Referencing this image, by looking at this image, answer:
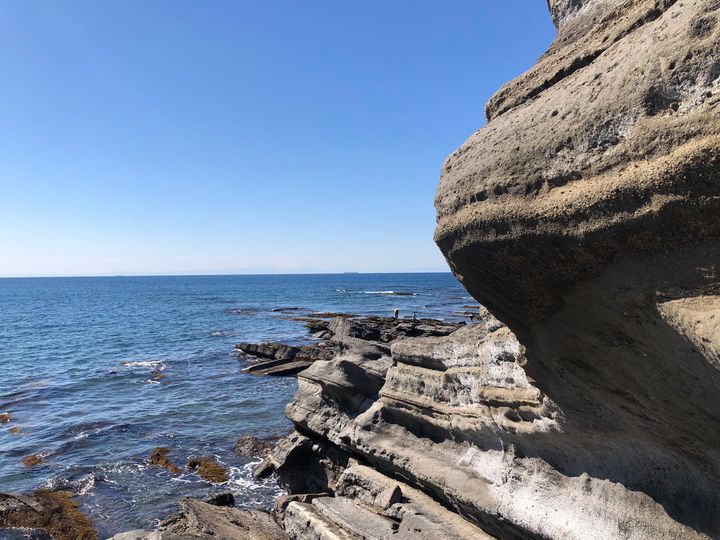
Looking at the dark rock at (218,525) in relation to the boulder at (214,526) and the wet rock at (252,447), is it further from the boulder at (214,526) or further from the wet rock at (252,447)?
the wet rock at (252,447)

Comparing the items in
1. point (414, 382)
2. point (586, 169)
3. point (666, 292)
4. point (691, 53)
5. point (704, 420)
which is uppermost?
point (691, 53)

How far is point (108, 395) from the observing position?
21.5 m

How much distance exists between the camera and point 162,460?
13828 mm

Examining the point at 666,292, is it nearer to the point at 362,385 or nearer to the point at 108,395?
the point at 362,385

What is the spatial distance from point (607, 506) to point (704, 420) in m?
1.90

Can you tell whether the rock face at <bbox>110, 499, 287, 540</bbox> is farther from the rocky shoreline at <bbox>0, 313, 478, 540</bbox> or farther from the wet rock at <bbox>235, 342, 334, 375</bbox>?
the wet rock at <bbox>235, 342, 334, 375</bbox>

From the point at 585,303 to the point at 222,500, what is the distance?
9672 mm

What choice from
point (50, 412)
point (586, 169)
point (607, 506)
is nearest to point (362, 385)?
point (607, 506)

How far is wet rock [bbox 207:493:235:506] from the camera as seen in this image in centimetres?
1073

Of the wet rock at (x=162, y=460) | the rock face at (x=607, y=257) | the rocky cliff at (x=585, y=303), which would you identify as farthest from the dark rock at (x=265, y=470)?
the rock face at (x=607, y=257)

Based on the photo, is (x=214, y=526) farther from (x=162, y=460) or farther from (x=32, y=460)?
(x=32, y=460)

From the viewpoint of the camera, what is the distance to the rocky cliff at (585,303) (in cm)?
305

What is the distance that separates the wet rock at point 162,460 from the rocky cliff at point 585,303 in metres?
6.97

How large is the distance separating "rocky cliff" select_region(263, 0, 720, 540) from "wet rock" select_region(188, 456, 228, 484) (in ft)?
18.9
